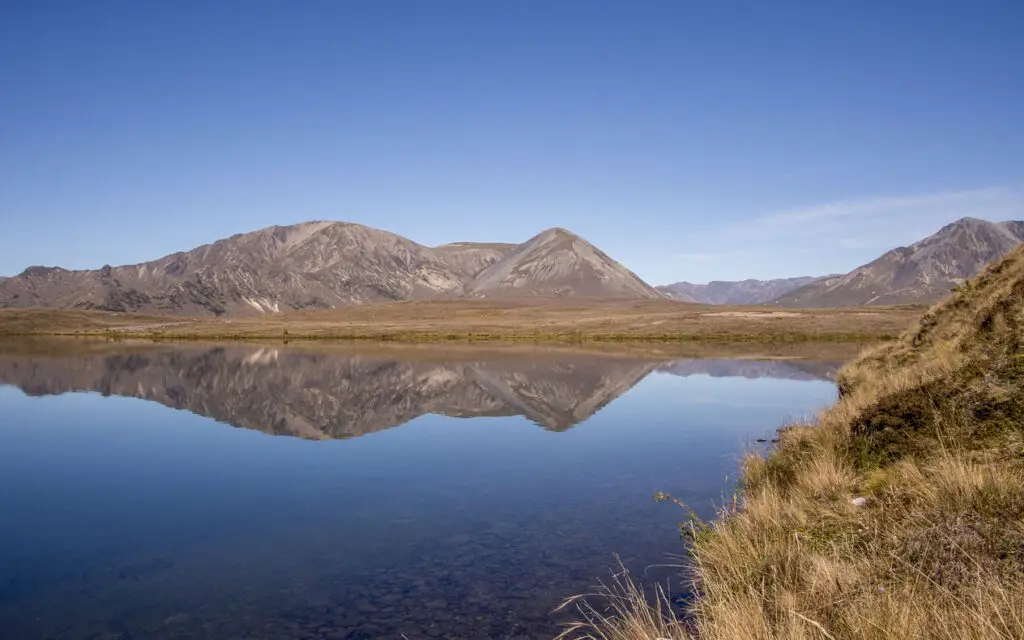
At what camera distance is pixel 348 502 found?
59.3 feet

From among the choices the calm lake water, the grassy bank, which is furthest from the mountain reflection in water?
the grassy bank

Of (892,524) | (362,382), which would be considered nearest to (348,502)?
(892,524)

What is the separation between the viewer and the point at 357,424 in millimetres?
32500

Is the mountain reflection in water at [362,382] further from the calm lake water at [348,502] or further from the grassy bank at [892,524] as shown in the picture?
the grassy bank at [892,524]

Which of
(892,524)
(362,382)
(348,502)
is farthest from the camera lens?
(362,382)

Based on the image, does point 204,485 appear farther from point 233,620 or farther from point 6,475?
point 233,620

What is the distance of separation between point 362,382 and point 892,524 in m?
43.9

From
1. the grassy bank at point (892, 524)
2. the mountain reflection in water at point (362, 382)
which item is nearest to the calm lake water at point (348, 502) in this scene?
the mountain reflection in water at point (362, 382)

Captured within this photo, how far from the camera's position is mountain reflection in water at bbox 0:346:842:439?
35.2m

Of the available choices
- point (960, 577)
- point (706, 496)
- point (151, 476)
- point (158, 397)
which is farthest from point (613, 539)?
point (158, 397)

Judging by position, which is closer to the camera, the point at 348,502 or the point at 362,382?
the point at 348,502

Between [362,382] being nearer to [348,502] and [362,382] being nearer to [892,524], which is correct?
[348,502]

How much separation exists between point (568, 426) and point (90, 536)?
64.3ft

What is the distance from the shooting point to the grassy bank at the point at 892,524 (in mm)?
5965
